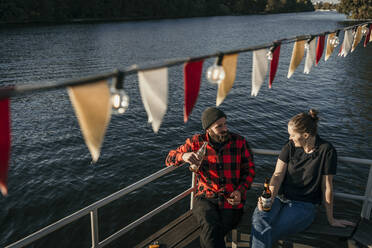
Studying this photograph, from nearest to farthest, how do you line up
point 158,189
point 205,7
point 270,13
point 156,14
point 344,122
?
1. point 158,189
2. point 344,122
3. point 156,14
4. point 205,7
5. point 270,13

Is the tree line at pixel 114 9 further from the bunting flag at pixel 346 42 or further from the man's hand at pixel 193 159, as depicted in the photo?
the man's hand at pixel 193 159

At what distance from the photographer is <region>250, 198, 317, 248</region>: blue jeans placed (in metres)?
3.74

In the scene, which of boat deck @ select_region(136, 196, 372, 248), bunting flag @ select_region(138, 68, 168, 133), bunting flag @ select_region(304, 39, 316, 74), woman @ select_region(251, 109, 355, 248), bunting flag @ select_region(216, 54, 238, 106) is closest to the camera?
bunting flag @ select_region(138, 68, 168, 133)

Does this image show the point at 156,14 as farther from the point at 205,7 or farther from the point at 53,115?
the point at 53,115

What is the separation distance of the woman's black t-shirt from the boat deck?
0.41m

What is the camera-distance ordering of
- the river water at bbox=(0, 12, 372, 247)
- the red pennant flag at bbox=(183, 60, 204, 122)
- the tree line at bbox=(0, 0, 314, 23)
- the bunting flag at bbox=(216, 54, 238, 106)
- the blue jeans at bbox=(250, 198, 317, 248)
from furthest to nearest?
the tree line at bbox=(0, 0, 314, 23) → the river water at bbox=(0, 12, 372, 247) → the blue jeans at bbox=(250, 198, 317, 248) → the bunting flag at bbox=(216, 54, 238, 106) → the red pennant flag at bbox=(183, 60, 204, 122)

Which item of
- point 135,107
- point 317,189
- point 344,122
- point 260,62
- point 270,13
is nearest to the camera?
point 317,189

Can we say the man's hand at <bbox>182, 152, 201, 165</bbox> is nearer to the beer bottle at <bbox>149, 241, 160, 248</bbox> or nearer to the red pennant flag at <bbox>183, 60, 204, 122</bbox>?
the red pennant flag at <bbox>183, 60, 204, 122</bbox>

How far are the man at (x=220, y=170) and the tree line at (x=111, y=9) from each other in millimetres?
61949

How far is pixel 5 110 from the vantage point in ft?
6.71

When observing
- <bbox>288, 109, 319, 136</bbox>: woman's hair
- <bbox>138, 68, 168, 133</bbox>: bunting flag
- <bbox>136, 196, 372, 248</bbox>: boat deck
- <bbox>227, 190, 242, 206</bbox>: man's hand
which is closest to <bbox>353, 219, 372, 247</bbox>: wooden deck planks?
<bbox>136, 196, 372, 248</bbox>: boat deck

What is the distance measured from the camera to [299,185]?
13.5 ft

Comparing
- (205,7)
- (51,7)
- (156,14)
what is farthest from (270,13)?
(51,7)

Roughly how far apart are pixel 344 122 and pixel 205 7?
291 feet
